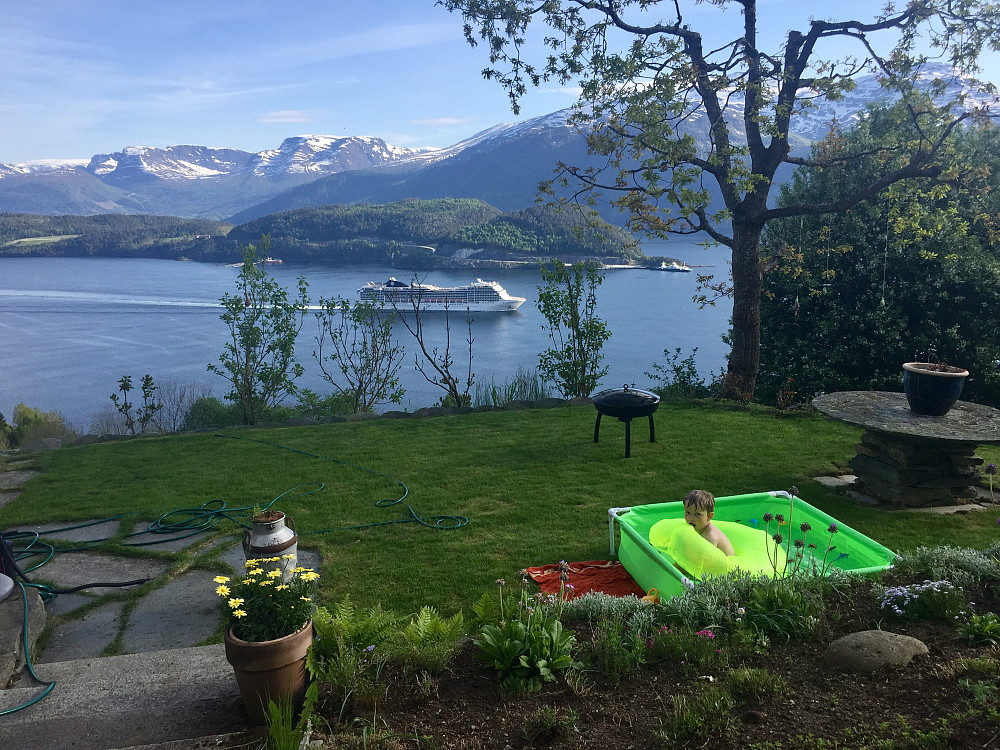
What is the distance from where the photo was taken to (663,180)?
9070 mm

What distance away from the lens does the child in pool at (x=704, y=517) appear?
4.00 meters

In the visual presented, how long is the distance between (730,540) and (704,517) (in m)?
0.48

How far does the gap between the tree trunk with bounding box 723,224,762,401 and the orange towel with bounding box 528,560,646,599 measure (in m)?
5.82

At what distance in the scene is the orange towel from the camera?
394 cm

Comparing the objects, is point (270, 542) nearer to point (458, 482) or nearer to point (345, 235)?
point (458, 482)

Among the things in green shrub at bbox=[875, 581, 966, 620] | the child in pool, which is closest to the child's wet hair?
the child in pool

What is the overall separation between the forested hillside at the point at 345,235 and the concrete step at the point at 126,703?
37682mm

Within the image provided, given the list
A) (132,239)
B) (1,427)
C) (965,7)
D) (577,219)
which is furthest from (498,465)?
(132,239)

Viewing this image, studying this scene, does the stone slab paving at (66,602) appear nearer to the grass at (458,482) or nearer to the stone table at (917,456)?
the grass at (458,482)

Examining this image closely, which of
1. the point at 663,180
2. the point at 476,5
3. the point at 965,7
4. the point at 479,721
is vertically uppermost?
the point at 476,5

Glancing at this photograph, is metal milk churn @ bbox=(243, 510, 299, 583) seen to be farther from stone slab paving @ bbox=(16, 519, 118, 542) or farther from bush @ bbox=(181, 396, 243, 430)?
bush @ bbox=(181, 396, 243, 430)

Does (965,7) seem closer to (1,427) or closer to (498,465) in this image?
(498,465)

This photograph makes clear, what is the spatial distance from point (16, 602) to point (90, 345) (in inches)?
1505

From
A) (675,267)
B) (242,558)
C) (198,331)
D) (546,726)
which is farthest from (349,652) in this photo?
(675,267)
